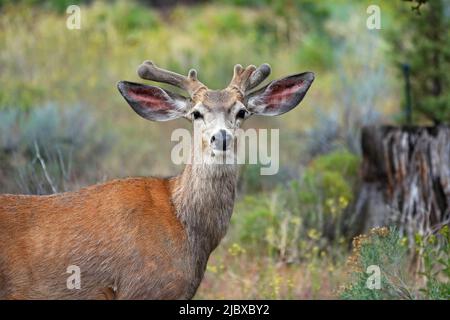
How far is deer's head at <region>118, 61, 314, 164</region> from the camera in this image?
626cm

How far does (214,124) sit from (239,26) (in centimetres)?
1559

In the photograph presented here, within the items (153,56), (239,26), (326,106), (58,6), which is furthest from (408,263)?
(58,6)

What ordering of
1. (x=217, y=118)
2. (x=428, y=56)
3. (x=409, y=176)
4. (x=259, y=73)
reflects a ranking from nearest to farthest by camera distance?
(x=217, y=118)
(x=259, y=73)
(x=409, y=176)
(x=428, y=56)

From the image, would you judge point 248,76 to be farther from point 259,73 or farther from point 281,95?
point 281,95

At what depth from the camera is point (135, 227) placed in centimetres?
605

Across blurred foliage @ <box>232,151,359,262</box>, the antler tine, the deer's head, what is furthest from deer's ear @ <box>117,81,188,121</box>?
blurred foliage @ <box>232,151,359,262</box>

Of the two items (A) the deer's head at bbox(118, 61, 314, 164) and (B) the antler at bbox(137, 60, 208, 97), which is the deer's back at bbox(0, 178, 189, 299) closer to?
(A) the deer's head at bbox(118, 61, 314, 164)

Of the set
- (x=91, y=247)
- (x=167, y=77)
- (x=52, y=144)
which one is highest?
(x=167, y=77)

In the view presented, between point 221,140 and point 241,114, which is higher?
point 241,114

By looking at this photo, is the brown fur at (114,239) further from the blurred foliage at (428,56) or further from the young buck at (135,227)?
the blurred foliage at (428,56)

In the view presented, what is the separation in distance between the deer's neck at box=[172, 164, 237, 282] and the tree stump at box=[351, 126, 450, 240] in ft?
9.09

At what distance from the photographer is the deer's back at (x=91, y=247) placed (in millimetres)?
5895

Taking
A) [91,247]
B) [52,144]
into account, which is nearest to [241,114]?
[91,247]

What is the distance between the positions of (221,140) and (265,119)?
962cm
